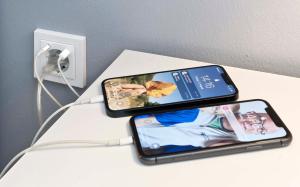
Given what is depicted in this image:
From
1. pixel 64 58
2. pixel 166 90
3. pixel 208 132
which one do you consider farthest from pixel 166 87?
pixel 64 58

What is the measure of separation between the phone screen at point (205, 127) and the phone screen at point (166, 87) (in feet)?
0.10

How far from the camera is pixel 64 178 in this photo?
18.9 inches

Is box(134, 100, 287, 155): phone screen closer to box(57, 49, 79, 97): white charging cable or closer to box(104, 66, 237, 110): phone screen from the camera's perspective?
box(104, 66, 237, 110): phone screen

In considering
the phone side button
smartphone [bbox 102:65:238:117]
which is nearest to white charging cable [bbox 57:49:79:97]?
smartphone [bbox 102:65:238:117]

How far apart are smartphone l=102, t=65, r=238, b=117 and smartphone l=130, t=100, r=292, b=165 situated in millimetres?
17

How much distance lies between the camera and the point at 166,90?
A: 62 cm

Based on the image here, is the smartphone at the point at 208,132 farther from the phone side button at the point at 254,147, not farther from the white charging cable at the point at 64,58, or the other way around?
the white charging cable at the point at 64,58

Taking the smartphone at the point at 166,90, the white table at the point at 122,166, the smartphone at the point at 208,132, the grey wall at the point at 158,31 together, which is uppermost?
the grey wall at the point at 158,31

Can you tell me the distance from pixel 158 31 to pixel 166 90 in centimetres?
17

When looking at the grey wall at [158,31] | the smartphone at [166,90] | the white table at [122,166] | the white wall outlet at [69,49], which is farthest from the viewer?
the white wall outlet at [69,49]

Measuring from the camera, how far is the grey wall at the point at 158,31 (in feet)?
2.27

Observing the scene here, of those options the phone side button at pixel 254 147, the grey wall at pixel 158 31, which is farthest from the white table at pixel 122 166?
the grey wall at pixel 158 31

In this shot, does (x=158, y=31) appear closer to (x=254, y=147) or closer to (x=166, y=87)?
(x=166, y=87)

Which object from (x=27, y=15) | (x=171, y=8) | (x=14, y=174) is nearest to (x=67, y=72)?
(x=27, y=15)
